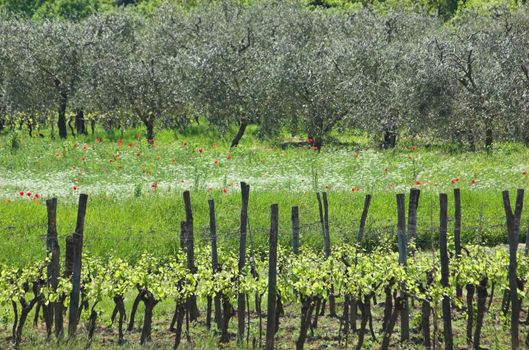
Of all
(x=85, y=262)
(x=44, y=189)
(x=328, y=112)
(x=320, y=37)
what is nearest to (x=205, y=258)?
(x=85, y=262)

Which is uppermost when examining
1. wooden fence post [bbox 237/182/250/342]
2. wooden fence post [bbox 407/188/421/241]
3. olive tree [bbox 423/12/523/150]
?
olive tree [bbox 423/12/523/150]

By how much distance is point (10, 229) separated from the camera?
15555 millimetres

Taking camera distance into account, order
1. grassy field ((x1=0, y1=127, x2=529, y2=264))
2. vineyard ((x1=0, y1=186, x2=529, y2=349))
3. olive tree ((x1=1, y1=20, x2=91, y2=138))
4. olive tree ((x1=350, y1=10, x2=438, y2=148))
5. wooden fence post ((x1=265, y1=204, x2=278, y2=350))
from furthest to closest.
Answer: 1. olive tree ((x1=1, y1=20, x2=91, y2=138))
2. olive tree ((x1=350, y1=10, x2=438, y2=148))
3. grassy field ((x1=0, y1=127, x2=529, y2=264))
4. vineyard ((x1=0, y1=186, x2=529, y2=349))
5. wooden fence post ((x1=265, y1=204, x2=278, y2=350))

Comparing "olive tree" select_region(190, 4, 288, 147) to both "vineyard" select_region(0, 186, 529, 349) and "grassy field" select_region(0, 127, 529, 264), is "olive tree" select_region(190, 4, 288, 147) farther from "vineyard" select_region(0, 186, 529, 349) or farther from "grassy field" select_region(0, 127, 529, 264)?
"vineyard" select_region(0, 186, 529, 349)

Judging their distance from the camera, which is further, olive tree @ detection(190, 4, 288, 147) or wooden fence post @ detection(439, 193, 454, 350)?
olive tree @ detection(190, 4, 288, 147)

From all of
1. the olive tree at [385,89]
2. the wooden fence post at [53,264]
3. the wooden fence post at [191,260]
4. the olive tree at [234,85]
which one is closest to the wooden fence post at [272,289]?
the wooden fence post at [191,260]

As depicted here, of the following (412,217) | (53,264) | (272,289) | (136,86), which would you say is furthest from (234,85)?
(272,289)

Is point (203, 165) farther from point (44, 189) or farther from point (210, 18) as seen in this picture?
point (210, 18)

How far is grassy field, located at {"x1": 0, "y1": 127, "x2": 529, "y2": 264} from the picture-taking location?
631 inches

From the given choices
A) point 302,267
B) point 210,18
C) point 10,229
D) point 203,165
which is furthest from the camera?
point 210,18

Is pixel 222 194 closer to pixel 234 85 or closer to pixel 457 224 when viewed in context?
pixel 457 224

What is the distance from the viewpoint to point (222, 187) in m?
22.1

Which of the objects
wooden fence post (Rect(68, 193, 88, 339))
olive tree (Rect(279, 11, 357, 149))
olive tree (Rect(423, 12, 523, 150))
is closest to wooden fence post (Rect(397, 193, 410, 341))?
wooden fence post (Rect(68, 193, 88, 339))

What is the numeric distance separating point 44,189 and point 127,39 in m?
38.4
